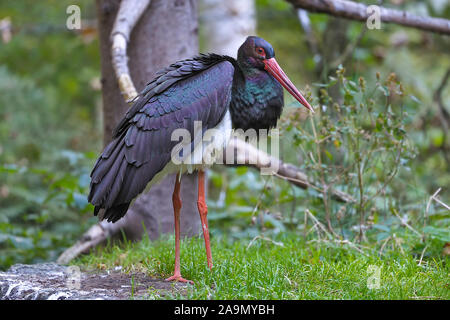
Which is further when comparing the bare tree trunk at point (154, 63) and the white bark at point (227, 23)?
the white bark at point (227, 23)

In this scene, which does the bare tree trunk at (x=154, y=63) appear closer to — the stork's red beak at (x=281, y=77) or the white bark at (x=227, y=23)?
the stork's red beak at (x=281, y=77)

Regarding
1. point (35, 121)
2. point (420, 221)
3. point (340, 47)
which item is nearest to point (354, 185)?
point (420, 221)

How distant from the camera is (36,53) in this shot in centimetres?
948

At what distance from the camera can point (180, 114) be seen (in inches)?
141

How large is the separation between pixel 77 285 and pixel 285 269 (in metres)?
1.38

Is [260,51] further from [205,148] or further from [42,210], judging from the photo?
[42,210]

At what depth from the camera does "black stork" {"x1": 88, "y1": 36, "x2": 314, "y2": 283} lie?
11.5 feet

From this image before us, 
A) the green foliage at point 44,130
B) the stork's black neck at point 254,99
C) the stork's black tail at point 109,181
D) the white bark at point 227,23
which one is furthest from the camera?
the white bark at point 227,23

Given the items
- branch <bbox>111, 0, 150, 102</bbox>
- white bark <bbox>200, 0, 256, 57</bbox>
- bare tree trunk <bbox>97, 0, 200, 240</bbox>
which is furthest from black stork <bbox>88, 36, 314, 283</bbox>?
white bark <bbox>200, 0, 256, 57</bbox>

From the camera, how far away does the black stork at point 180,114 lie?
3.50 metres

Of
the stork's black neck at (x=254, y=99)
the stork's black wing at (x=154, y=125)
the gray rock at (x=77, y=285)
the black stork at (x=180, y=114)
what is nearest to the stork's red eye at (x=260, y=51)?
the black stork at (x=180, y=114)

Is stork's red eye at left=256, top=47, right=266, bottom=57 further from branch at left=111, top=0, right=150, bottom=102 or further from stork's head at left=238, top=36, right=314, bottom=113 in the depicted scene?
branch at left=111, top=0, right=150, bottom=102

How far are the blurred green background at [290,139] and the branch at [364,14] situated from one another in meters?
0.25
